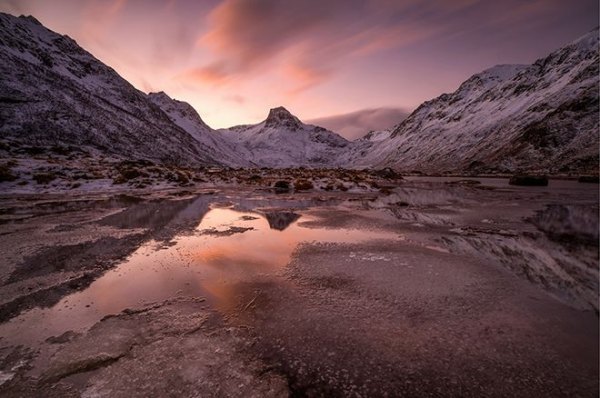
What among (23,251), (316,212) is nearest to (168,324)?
(23,251)

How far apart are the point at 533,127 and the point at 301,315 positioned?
464ft

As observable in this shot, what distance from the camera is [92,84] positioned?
419ft

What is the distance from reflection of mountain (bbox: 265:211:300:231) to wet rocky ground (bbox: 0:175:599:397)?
226 cm

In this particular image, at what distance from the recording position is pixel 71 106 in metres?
93.6

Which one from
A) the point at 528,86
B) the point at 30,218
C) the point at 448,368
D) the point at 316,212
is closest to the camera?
the point at 448,368

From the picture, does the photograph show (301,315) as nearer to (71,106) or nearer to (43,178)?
(43,178)

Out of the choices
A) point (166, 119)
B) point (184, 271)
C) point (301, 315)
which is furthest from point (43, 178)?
point (166, 119)

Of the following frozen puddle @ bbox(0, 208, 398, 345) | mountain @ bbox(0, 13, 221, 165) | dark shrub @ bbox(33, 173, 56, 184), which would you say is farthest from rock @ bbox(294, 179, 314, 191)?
mountain @ bbox(0, 13, 221, 165)

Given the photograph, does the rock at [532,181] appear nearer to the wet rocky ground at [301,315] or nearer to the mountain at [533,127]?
the wet rocky ground at [301,315]

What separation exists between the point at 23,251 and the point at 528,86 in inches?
8202

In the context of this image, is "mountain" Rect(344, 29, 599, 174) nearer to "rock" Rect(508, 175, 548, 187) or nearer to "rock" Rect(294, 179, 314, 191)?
"rock" Rect(508, 175, 548, 187)

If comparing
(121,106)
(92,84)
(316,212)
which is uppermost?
(92,84)

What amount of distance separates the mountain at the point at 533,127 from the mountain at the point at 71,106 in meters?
114

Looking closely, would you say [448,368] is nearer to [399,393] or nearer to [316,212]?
[399,393]
